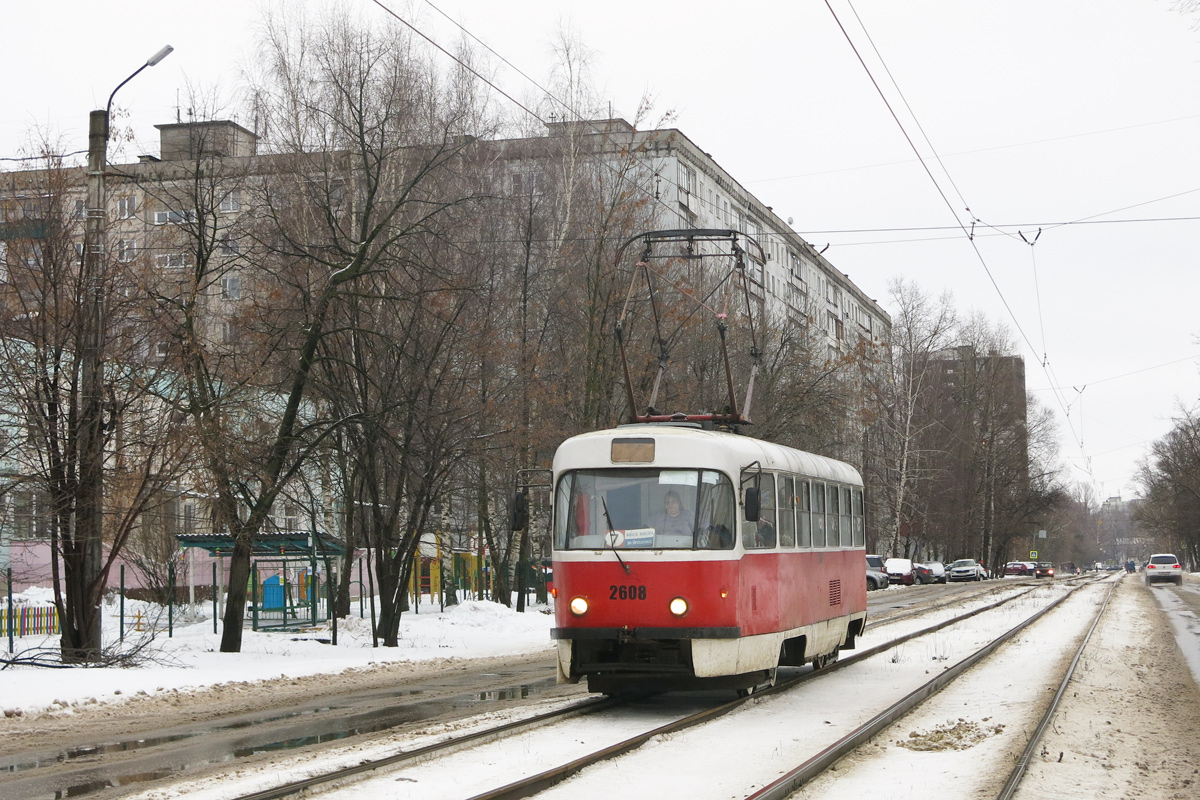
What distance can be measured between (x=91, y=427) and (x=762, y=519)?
853 centimetres

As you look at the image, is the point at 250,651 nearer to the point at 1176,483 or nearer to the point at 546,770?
the point at 546,770

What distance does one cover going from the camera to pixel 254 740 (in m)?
11.2

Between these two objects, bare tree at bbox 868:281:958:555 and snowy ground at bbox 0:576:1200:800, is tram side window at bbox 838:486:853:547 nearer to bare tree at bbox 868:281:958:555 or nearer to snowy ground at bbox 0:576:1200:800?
snowy ground at bbox 0:576:1200:800

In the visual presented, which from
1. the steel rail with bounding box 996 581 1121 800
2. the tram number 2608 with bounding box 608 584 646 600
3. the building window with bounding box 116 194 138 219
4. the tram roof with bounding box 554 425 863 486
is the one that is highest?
the building window with bounding box 116 194 138 219

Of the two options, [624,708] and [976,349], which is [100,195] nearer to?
[624,708]

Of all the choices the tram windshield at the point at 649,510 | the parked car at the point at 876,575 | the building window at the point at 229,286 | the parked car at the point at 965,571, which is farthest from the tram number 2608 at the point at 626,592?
the parked car at the point at 965,571

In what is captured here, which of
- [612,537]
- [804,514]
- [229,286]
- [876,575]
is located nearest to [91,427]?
[612,537]

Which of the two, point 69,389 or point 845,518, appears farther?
point 845,518

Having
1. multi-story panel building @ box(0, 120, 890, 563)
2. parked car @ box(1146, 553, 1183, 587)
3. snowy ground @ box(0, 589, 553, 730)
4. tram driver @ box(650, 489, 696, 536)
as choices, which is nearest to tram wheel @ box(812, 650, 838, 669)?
tram driver @ box(650, 489, 696, 536)

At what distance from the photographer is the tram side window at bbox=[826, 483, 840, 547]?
16094 millimetres

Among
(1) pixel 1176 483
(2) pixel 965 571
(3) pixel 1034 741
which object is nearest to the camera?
(3) pixel 1034 741

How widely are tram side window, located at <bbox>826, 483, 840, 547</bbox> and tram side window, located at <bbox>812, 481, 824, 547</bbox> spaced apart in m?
0.32

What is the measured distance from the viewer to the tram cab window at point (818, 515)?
15.3 meters

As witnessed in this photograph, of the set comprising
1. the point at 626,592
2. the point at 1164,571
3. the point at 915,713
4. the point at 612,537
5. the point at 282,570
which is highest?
the point at 612,537
